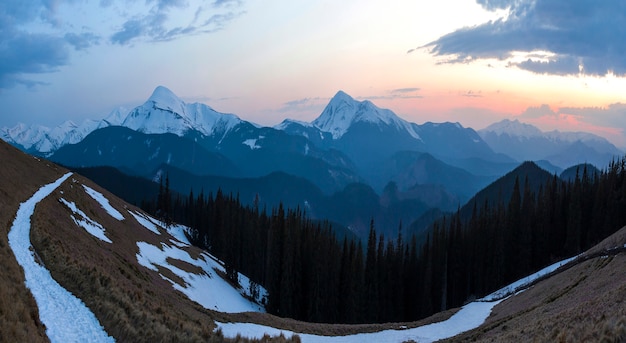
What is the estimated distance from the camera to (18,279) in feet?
61.3

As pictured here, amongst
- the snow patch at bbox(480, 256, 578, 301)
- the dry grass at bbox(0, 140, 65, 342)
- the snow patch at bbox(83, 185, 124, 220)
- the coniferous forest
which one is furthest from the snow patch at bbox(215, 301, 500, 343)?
the snow patch at bbox(83, 185, 124, 220)

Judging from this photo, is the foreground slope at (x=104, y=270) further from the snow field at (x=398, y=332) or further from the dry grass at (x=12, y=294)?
the snow field at (x=398, y=332)

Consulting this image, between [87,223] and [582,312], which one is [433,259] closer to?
[87,223]

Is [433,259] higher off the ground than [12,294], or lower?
lower

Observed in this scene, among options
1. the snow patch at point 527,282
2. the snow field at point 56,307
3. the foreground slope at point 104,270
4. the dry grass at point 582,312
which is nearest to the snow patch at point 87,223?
the foreground slope at point 104,270

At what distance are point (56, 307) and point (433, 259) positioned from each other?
8287 centimetres

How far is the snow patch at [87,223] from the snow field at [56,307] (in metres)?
20.9

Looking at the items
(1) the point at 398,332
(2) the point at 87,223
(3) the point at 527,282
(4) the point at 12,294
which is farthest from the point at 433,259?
(4) the point at 12,294

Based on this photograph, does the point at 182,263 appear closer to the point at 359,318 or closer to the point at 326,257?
the point at 326,257

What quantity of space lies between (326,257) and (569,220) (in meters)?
50.1

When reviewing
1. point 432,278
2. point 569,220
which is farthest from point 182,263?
point 569,220

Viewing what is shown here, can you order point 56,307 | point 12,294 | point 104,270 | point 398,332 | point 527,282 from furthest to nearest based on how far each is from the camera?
point 527,282 < point 398,332 < point 104,270 < point 56,307 < point 12,294

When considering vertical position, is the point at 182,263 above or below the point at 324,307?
above

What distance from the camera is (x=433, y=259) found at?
89.8 m
